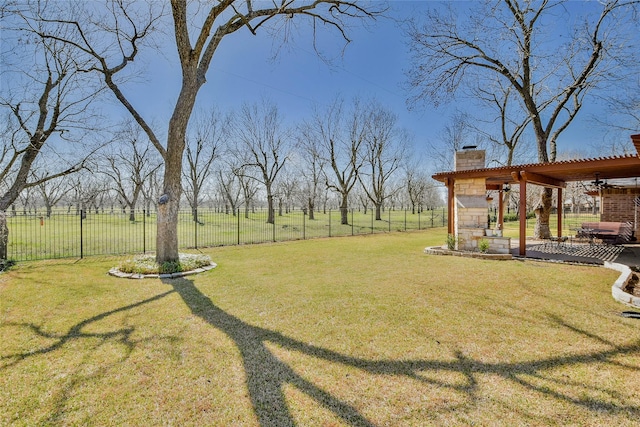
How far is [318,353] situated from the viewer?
3.28 metres

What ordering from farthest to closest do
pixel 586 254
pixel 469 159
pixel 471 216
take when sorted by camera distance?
1. pixel 469 159
2. pixel 471 216
3. pixel 586 254

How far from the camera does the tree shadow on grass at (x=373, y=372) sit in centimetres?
236

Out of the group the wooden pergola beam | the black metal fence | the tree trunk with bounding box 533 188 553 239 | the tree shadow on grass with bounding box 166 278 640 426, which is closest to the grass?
the tree shadow on grass with bounding box 166 278 640 426

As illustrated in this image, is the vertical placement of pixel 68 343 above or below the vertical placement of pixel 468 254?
below

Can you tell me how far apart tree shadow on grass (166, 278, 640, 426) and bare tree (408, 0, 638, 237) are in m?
11.4

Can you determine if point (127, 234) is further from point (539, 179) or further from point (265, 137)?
point (539, 179)

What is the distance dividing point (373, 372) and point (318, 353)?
0.67 m

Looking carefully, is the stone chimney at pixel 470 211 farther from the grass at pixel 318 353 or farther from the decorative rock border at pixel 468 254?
the grass at pixel 318 353

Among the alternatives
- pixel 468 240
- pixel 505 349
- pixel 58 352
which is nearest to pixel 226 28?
pixel 58 352

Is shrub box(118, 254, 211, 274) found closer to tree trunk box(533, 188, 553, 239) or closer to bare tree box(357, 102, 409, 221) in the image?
tree trunk box(533, 188, 553, 239)

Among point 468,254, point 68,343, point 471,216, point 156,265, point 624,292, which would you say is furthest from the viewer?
point 471,216

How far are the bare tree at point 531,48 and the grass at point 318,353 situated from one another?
955 centimetres

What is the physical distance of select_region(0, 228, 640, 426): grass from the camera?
2361 millimetres

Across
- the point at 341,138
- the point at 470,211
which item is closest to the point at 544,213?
the point at 470,211
